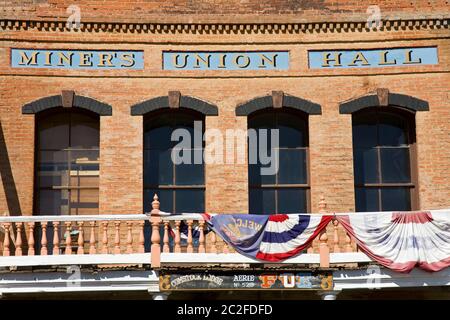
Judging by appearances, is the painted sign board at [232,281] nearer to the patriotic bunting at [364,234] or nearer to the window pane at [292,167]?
the patriotic bunting at [364,234]

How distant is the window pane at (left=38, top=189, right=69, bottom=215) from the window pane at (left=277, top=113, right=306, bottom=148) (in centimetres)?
478

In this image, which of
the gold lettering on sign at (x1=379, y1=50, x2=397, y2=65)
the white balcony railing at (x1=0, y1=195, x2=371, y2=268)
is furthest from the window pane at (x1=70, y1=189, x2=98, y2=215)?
the gold lettering on sign at (x1=379, y1=50, x2=397, y2=65)

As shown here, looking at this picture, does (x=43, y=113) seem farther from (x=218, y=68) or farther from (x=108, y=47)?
(x=218, y=68)

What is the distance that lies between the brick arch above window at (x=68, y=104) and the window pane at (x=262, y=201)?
3504mm

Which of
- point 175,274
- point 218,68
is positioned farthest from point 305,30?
point 175,274

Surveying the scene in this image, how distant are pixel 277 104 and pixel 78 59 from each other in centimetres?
433

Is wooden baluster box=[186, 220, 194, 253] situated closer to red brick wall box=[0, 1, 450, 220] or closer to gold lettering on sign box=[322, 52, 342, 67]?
red brick wall box=[0, 1, 450, 220]

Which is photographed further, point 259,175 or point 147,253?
point 259,175

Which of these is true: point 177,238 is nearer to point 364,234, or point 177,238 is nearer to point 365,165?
A: point 364,234

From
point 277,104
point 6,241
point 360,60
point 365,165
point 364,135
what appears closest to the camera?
point 6,241

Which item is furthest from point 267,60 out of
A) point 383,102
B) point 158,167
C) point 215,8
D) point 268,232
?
point 268,232

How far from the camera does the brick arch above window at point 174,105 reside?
18250 mm

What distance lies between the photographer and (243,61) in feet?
61.2

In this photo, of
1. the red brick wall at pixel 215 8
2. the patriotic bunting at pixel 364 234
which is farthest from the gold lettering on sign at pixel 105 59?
the patriotic bunting at pixel 364 234
